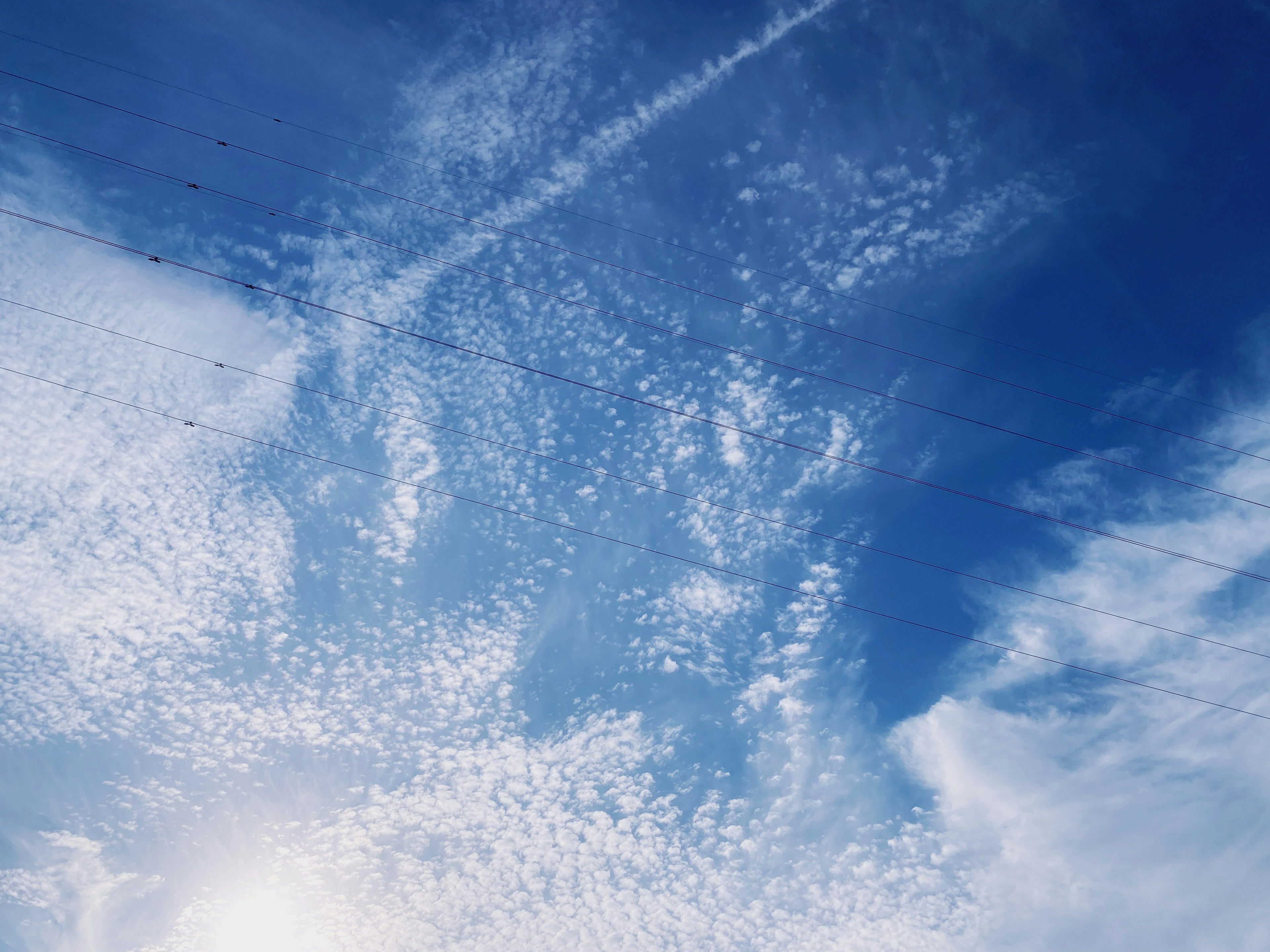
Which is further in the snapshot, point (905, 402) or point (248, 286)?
point (905, 402)

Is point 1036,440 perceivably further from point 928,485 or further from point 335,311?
point 335,311

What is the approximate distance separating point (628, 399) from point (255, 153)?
516 inches

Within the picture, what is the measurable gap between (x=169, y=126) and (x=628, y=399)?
15797 millimetres

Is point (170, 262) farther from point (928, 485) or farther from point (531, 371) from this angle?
point (928, 485)

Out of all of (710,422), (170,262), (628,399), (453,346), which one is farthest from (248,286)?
(710,422)

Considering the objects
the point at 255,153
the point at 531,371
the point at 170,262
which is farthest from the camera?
the point at 255,153

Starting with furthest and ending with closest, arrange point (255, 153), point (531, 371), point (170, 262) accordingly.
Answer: point (255, 153) → point (531, 371) → point (170, 262)

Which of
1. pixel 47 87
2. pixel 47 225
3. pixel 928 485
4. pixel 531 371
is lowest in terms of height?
pixel 928 485

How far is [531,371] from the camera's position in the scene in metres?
21.6

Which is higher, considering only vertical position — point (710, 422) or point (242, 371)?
point (242, 371)

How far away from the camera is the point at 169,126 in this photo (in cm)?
2330

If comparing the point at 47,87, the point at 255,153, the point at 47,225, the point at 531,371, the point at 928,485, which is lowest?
the point at 928,485

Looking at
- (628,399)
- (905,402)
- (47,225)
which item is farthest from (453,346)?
(905,402)

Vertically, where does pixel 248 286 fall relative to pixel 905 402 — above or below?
above
